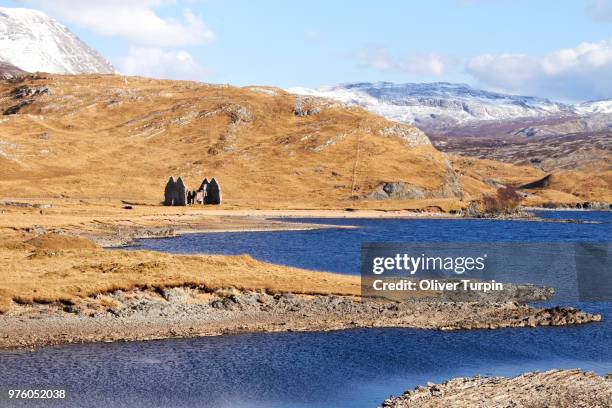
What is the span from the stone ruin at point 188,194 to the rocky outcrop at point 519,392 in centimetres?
13966

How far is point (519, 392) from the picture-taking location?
3678 centimetres

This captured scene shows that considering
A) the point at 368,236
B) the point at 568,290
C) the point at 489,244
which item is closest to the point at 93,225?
the point at 368,236

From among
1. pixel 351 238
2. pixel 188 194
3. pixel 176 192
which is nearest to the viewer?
pixel 351 238

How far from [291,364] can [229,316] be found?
10.4m

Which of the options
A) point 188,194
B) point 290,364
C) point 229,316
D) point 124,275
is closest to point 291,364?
point 290,364

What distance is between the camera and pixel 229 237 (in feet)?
406

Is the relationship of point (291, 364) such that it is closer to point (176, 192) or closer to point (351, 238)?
point (351, 238)

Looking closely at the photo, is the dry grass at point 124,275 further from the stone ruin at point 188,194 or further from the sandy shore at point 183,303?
the stone ruin at point 188,194

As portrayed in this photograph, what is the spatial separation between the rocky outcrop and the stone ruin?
139662 millimetres

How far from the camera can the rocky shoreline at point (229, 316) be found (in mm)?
48219

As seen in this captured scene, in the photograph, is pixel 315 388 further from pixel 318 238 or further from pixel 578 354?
pixel 318 238

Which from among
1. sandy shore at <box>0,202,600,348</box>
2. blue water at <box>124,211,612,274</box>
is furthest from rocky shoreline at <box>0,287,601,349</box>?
blue water at <box>124,211,612,274</box>

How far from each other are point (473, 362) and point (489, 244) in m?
78.4

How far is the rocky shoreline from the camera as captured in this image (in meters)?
48.2
